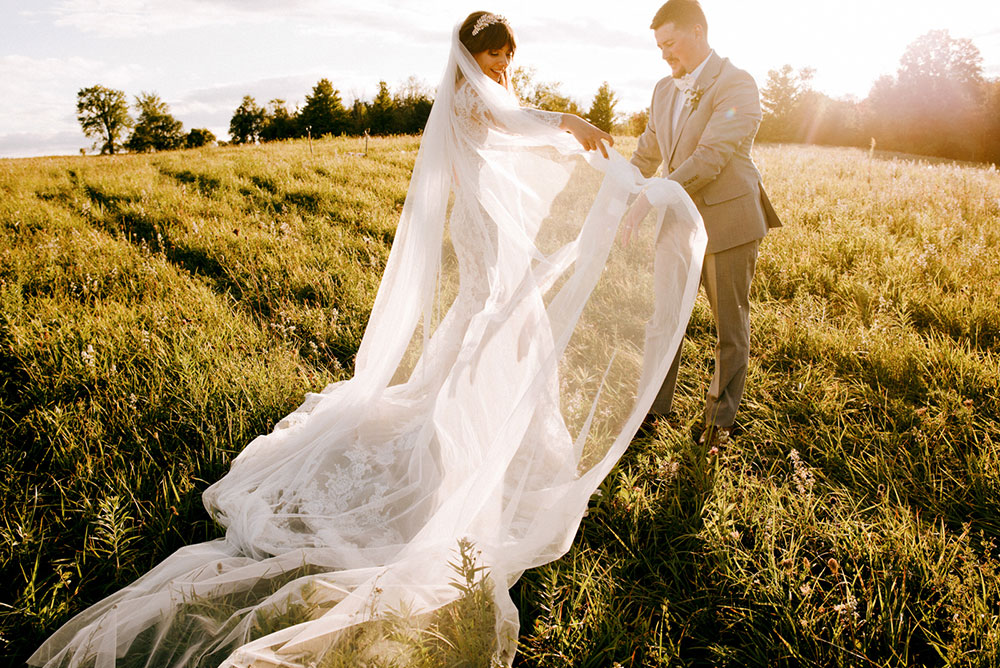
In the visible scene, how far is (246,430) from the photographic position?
361cm

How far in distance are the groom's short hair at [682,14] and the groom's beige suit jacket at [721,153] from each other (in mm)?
225

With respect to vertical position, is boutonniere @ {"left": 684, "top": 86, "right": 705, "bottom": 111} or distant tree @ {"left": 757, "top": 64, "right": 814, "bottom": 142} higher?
distant tree @ {"left": 757, "top": 64, "right": 814, "bottom": 142}

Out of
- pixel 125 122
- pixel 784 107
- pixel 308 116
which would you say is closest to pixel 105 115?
pixel 125 122

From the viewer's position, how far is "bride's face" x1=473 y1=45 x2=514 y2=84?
10.4 feet

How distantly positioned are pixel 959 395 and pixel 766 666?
274 cm

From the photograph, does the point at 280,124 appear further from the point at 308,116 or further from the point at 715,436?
the point at 715,436

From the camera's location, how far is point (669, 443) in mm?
3352

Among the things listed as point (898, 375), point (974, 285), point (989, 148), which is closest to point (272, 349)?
point (898, 375)

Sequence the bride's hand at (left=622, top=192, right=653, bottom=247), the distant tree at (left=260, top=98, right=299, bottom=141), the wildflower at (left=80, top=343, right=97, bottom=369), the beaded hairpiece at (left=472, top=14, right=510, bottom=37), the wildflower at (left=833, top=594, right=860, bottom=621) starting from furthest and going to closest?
the distant tree at (left=260, top=98, right=299, bottom=141)
the wildflower at (left=80, top=343, right=97, bottom=369)
the beaded hairpiece at (left=472, top=14, right=510, bottom=37)
the bride's hand at (left=622, top=192, right=653, bottom=247)
the wildflower at (left=833, top=594, right=860, bottom=621)

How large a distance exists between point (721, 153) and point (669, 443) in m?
1.81

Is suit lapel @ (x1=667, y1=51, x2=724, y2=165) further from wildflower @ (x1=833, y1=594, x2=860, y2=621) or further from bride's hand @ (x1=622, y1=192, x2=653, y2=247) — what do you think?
wildflower @ (x1=833, y1=594, x2=860, y2=621)

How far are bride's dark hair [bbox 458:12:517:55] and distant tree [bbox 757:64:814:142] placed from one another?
48.6 meters

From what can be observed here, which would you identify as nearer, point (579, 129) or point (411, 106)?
point (579, 129)

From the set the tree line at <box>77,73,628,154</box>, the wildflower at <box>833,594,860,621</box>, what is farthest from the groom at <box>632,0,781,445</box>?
the tree line at <box>77,73,628,154</box>
